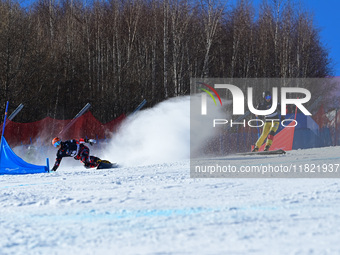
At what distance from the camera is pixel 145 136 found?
44.4ft

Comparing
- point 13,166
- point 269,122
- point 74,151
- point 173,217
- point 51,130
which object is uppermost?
point 269,122

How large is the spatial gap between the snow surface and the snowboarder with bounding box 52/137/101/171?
301 cm

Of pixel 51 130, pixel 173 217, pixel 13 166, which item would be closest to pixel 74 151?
pixel 13 166

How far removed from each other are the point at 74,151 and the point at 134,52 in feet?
55.3

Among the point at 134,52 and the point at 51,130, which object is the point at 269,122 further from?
the point at 134,52

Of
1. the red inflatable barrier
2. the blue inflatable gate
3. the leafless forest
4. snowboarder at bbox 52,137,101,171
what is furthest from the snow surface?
the leafless forest

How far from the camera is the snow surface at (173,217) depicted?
3.44m

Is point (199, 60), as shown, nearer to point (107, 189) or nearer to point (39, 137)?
point (39, 137)

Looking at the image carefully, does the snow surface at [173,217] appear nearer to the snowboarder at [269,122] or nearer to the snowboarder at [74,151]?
the snowboarder at [74,151]

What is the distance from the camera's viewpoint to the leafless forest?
65.8 ft

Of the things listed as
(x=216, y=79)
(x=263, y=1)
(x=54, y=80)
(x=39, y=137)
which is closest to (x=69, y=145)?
(x=39, y=137)

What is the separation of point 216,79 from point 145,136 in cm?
1341

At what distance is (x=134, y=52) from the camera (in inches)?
1051

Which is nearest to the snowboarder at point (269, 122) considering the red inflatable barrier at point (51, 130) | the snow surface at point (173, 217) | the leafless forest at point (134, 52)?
the red inflatable barrier at point (51, 130)
